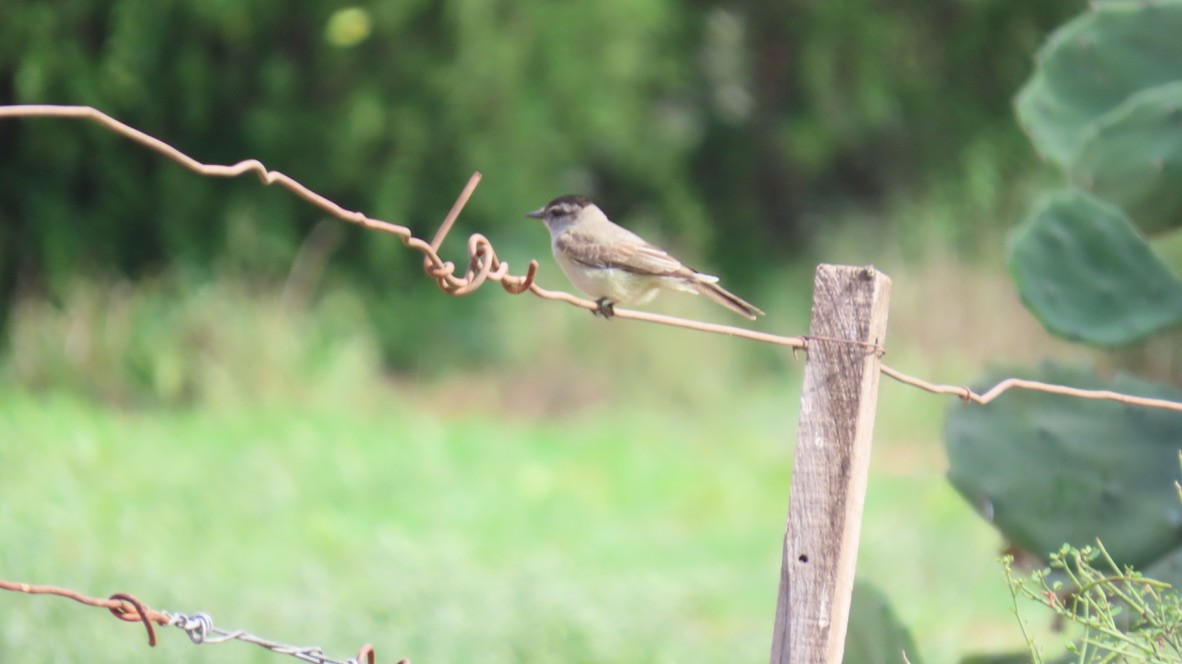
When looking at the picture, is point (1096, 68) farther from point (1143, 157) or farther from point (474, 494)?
point (474, 494)

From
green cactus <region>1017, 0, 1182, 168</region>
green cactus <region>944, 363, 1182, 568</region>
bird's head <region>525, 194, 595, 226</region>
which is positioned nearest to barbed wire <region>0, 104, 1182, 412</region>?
green cactus <region>944, 363, 1182, 568</region>

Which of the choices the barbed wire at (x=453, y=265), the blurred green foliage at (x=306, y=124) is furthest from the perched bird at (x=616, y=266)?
the blurred green foliage at (x=306, y=124)

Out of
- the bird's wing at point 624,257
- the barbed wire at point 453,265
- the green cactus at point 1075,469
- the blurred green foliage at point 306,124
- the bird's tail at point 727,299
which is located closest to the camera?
the barbed wire at point 453,265

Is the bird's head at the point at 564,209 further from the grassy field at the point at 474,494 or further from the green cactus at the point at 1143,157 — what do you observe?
the green cactus at the point at 1143,157

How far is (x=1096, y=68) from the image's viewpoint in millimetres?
4258

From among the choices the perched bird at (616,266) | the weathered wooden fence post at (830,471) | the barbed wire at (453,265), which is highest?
the perched bird at (616,266)

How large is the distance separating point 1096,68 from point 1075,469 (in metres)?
1.36

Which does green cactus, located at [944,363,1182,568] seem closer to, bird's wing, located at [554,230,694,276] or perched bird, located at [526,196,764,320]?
perched bird, located at [526,196,764,320]

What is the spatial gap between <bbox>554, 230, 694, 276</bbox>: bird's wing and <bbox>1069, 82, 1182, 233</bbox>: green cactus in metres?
1.26

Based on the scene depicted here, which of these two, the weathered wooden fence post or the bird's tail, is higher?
the bird's tail

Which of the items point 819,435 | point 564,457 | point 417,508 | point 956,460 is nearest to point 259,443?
point 417,508

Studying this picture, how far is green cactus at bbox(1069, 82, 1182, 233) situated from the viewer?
3.80 meters

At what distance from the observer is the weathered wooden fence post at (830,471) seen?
7.52 ft

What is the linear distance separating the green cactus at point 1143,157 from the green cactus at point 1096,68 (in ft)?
0.49
